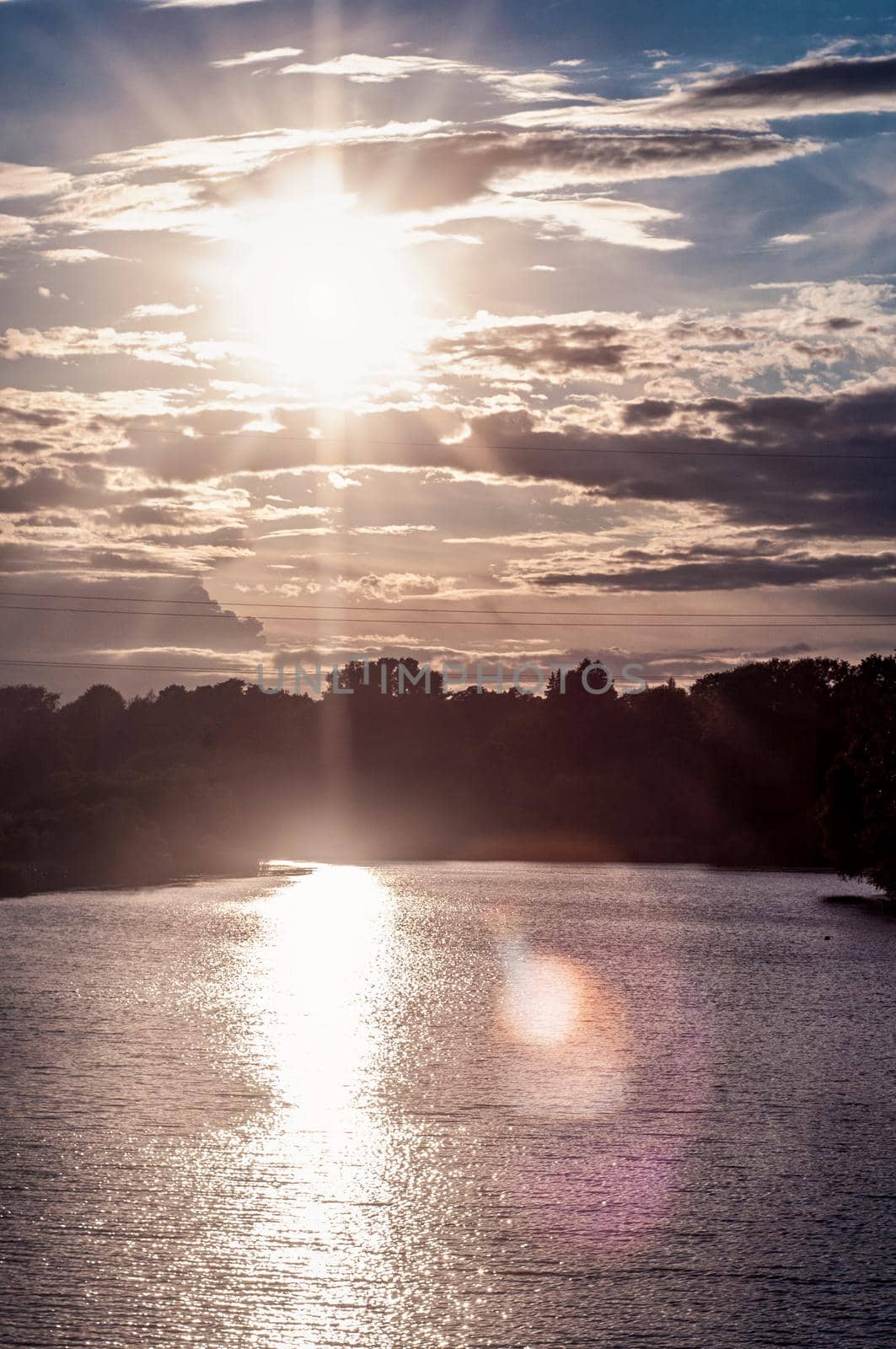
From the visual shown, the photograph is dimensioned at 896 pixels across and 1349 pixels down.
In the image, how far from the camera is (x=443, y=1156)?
38.7 ft

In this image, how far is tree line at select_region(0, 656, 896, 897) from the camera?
2404 inches

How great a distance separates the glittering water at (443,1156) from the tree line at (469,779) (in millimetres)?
29105

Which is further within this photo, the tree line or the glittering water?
the tree line

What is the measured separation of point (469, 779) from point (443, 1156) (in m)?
113

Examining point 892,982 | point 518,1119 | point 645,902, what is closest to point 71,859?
point 645,902

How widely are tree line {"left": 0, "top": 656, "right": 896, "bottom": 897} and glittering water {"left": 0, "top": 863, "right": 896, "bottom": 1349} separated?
29.1m

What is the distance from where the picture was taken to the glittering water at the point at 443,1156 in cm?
817

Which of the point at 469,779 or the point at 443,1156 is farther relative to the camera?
the point at 469,779

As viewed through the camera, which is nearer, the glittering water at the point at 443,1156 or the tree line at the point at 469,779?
the glittering water at the point at 443,1156

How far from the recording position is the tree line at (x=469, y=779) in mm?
61062

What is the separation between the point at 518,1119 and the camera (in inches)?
521

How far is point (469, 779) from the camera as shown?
12481cm

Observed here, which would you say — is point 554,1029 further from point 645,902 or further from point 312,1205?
point 645,902

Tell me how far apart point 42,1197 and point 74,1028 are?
8.06 meters
